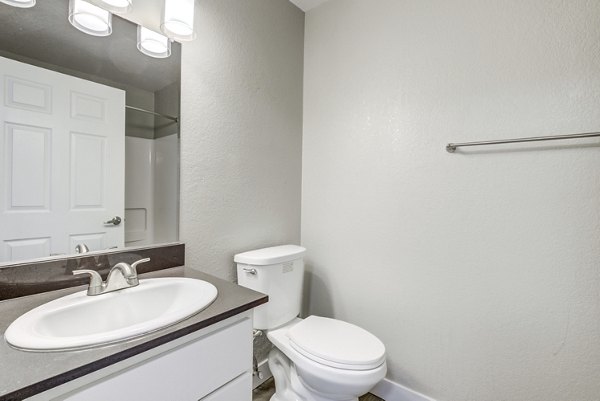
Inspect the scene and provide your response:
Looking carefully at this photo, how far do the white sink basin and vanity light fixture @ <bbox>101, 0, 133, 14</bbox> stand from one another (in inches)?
40.1

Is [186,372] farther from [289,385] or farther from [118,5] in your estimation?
[118,5]

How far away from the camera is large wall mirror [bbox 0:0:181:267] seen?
856 millimetres

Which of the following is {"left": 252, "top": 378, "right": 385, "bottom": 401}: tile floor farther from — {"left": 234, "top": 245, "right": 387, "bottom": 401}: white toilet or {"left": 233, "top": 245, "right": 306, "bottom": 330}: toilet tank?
{"left": 233, "top": 245, "right": 306, "bottom": 330}: toilet tank

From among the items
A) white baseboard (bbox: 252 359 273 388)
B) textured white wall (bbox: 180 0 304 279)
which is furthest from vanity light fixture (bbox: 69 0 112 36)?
white baseboard (bbox: 252 359 273 388)

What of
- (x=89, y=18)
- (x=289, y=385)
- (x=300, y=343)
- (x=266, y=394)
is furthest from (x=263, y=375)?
(x=89, y=18)

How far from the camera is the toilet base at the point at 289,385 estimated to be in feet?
4.08

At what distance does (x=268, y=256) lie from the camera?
54.6 inches

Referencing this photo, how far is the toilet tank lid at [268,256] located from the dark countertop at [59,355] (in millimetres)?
504

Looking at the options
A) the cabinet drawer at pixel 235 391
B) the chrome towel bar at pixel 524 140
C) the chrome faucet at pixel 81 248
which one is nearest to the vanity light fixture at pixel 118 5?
the chrome faucet at pixel 81 248

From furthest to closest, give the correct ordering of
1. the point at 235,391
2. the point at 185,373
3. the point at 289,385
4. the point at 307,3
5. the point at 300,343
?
the point at 307,3 < the point at 289,385 < the point at 300,343 < the point at 235,391 < the point at 185,373

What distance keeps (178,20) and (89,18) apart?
309 mm

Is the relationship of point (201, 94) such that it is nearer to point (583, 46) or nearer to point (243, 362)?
point (243, 362)

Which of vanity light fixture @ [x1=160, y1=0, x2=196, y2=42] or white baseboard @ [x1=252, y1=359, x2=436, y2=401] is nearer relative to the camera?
vanity light fixture @ [x1=160, y1=0, x2=196, y2=42]

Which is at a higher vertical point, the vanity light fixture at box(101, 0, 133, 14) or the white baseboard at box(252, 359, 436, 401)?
the vanity light fixture at box(101, 0, 133, 14)
